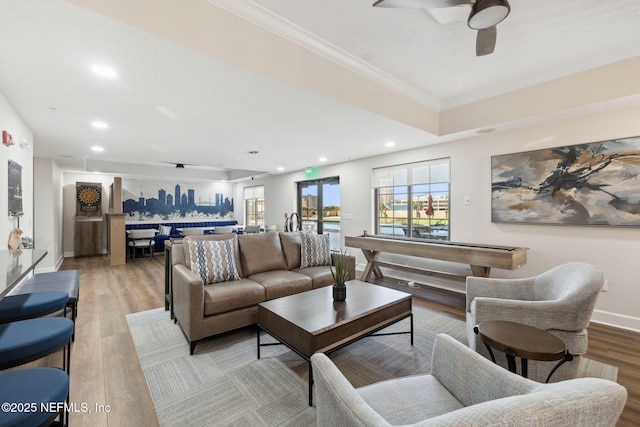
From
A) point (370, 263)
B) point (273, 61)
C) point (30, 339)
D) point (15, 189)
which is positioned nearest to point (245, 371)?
point (30, 339)

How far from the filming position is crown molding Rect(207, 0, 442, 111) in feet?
6.59

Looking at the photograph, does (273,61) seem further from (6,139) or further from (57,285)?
(57,285)

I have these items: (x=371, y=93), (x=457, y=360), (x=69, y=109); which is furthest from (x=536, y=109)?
(x=69, y=109)

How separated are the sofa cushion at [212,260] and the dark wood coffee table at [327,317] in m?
0.83

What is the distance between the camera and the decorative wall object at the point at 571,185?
2.89m

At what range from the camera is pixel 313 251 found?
3861 millimetres

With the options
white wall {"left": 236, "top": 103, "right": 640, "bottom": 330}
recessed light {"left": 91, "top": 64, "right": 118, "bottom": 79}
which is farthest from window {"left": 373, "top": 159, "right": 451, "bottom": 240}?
recessed light {"left": 91, "top": 64, "right": 118, "bottom": 79}

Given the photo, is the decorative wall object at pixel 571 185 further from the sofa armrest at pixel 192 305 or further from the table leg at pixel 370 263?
the sofa armrest at pixel 192 305

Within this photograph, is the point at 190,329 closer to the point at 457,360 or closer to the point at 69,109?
the point at 457,360

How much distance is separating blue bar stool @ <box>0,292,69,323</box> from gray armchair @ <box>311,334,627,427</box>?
7.17ft

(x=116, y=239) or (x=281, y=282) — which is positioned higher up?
(x=116, y=239)

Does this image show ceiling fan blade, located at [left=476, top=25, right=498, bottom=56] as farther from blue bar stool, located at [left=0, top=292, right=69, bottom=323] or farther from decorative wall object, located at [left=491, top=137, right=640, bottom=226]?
blue bar stool, located at [left=0, top=292, right=69, bottom=323]

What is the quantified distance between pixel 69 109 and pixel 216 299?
2.47m

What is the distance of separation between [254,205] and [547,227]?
7.90 meters
